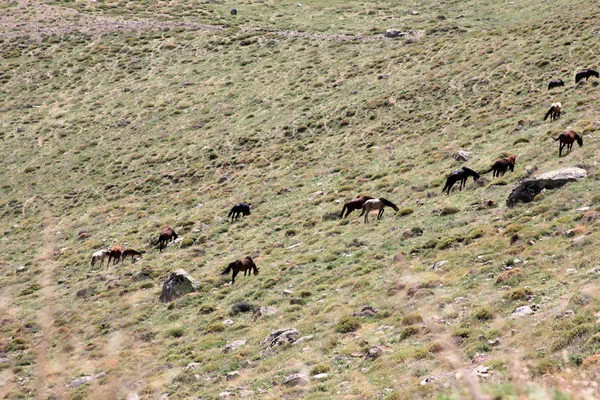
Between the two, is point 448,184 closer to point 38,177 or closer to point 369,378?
point 369,378

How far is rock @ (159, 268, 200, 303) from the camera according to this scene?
88.2ft

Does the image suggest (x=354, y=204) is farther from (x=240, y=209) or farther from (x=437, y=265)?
(x=437, y=265)

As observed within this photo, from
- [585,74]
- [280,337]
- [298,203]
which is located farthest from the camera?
[585,74]

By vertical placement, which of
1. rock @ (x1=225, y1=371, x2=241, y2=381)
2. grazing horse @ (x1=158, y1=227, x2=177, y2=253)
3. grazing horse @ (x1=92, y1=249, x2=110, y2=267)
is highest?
rock @ (x1=225, y1=371, x2=241, y2=381)

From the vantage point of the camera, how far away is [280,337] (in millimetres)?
18828

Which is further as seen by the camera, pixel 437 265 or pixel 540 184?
pixel 540 184

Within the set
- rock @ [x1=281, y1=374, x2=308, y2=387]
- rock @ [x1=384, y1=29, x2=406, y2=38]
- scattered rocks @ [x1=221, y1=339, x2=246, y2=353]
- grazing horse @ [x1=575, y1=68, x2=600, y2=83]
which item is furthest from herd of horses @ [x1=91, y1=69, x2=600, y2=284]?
rock @ [x1=384, y1=29, x2=406, y2=38]

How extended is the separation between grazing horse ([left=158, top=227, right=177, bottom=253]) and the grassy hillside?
2.25 ft

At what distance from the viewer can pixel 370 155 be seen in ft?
151

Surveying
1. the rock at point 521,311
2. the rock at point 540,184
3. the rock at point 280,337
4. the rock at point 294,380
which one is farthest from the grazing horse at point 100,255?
the rock at point 521,311

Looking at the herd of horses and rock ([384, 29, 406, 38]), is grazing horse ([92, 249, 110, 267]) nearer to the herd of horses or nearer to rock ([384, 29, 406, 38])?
the herd of horses

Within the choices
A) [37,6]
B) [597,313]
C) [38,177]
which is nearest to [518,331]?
[597,313]

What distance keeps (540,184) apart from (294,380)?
14.5 m

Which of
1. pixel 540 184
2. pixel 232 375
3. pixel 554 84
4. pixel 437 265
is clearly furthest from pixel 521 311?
pixel 554 84
